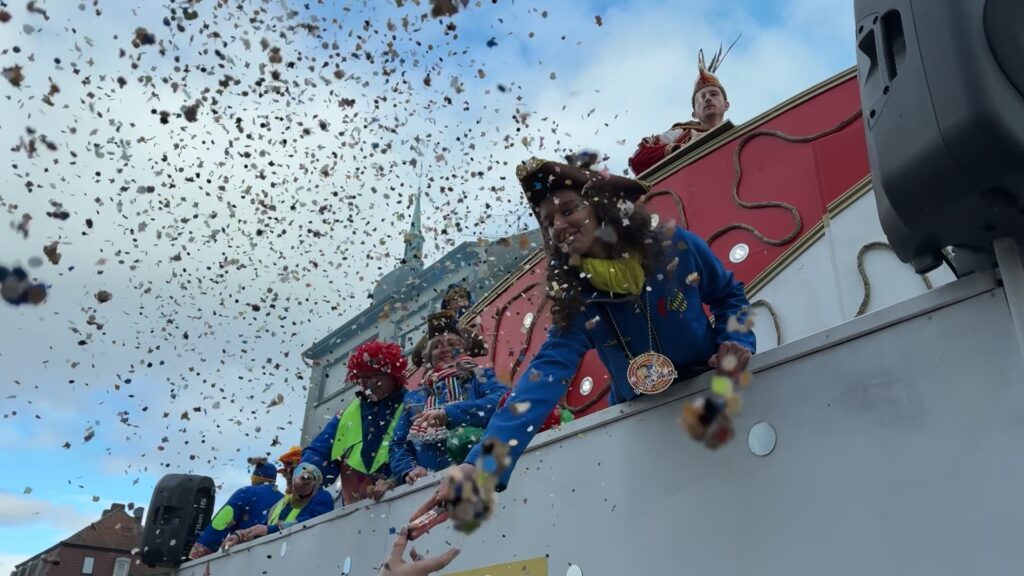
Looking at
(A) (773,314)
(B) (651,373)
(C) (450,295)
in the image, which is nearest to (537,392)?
(B) (651,373)

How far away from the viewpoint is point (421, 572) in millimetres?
1910

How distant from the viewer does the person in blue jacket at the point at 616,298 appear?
2.40 metres

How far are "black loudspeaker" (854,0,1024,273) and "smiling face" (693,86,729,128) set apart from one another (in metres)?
4.46

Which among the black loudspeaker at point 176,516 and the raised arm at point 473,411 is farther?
the black loudspeaker at point 176,516

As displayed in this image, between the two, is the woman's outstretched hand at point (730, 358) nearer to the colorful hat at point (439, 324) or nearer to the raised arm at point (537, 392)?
the raised arm at point (537, 392)

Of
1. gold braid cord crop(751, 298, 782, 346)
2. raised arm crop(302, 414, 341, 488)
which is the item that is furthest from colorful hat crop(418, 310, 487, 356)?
gold braid cord crop(751, 298, 782, 346)

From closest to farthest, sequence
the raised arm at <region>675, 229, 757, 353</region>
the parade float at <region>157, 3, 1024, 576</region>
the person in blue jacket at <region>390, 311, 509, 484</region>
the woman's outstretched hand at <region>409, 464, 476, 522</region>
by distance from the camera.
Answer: the parade float at <region>157, 3, 1024, 576</region> < the woman's outstretched hand at <region>409, 464, 476, 522</region> < the raised arm at <region>675, 229, 757, 353</region> < the person in blue jacket at <region>390, 311, 509, 484</region>

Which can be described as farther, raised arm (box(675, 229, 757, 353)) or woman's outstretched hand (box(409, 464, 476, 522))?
raised arm (box(675, 229, 757, 353))

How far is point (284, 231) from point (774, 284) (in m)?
2.54

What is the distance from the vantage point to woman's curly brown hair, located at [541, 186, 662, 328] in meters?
2.47

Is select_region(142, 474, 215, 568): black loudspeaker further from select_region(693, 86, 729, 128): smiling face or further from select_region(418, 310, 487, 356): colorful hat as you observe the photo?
select_region(693, 86, 729, 128): smiling face

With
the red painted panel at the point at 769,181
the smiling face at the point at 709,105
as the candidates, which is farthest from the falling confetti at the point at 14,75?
the smiling face at the point at 709,105


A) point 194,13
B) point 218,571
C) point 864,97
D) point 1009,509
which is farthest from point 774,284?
point 218,571

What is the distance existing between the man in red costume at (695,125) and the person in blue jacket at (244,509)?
3.86m
